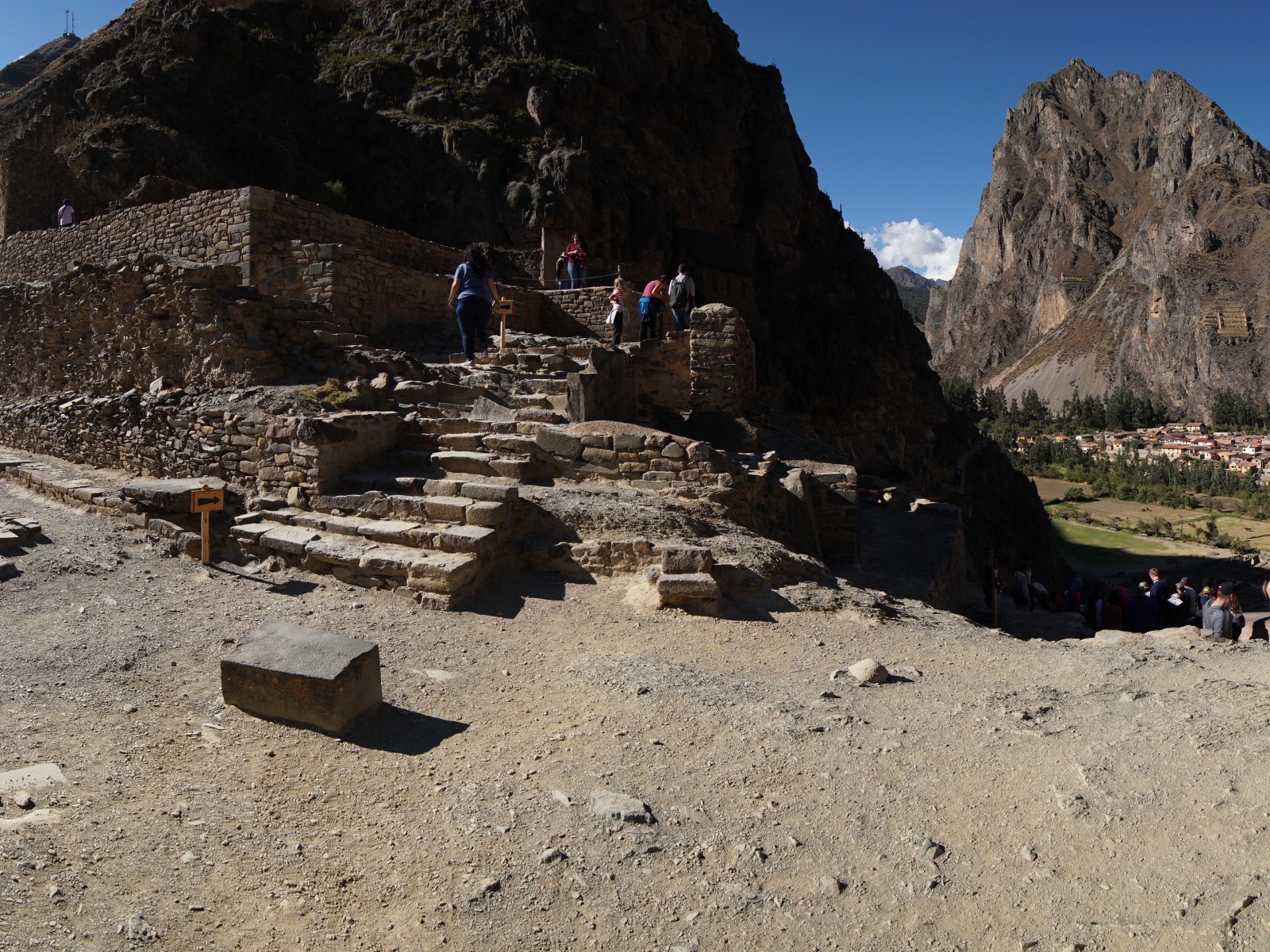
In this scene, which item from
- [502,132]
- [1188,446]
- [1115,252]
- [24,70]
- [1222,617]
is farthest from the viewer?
[1115,252]

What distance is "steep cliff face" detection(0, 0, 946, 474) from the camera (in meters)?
30.1

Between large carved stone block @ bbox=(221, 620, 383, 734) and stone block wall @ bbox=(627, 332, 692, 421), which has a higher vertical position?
stone block wall @ bbox=(627, 332, 692, 421)

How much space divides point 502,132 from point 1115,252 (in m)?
153

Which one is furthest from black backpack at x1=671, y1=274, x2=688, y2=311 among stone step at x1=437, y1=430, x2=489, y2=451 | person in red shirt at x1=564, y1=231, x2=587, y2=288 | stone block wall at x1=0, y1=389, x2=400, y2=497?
stone block wall at x1=0, y1=389, x2=400, y2=497

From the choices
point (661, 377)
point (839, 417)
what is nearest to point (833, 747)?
point (661, 377)

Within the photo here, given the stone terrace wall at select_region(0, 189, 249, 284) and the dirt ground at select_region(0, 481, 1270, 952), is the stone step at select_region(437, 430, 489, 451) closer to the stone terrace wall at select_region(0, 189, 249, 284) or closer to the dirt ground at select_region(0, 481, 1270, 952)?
the dirt ground at select_region(0, 481, 1270, 952)

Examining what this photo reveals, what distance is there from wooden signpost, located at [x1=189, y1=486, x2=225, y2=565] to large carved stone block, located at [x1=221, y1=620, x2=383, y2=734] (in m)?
2.84

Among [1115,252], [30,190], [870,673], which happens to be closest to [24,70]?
[30,190]

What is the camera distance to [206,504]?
7.07m

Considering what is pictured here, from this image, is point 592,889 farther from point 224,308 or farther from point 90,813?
point 224,308

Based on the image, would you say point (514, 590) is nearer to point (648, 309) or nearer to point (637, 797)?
point (637, 797)

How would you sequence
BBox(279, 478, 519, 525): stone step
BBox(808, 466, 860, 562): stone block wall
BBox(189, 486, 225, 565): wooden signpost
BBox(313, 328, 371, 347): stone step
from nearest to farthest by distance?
BBox(189, 486, 225, 565): wooden signpost < BBox(279, 478, 519, 525): stone step < BBox(313, 328, 371, 347): stone step < BBox(808, 466, 860, 562): stone block wall

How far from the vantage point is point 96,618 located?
5711mm

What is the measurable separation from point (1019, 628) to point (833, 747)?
29.1 feet
